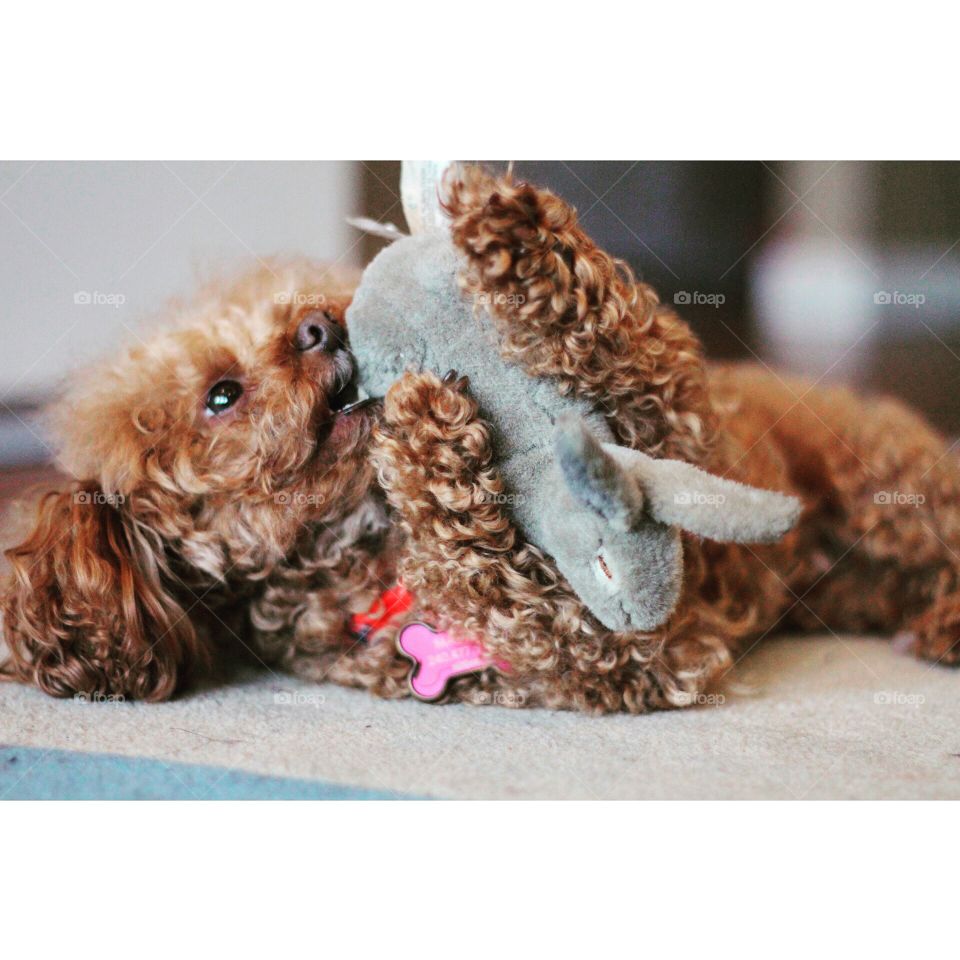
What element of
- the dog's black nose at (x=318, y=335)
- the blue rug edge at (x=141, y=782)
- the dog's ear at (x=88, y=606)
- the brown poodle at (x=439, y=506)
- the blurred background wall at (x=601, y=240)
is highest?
the blurred background wall at (x=601, y=240)

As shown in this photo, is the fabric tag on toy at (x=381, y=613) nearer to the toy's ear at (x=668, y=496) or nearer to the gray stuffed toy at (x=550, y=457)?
the gray stuffed toy at (x=550, y=457)

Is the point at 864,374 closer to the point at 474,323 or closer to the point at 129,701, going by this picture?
the point at 474,323

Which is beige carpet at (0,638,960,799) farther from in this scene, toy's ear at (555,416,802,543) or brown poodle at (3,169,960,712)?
toy's ear at (555,416,802,543)

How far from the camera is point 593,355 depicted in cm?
98

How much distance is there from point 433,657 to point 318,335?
0.41 m

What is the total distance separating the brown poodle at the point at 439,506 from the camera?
98 cm

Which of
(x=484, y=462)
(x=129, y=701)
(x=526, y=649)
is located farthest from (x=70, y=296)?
(x=526, y=649)

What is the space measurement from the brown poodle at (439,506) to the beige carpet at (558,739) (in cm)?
5

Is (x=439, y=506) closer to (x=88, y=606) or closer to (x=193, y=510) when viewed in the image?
(x=193, y=510)

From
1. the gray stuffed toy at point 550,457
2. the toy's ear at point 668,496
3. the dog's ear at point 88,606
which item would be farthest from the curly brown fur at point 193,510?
the toy's ear at point 668,496

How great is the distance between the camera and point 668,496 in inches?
32.8

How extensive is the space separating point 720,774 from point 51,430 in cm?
94

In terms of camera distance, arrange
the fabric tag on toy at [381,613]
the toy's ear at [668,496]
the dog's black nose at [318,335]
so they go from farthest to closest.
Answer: the fabric tag on toy at [381,613] < the dog's black nose at [318,335] < the toy's ear at [668,496]

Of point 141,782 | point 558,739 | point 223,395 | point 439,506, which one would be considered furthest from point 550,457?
point 141,782
